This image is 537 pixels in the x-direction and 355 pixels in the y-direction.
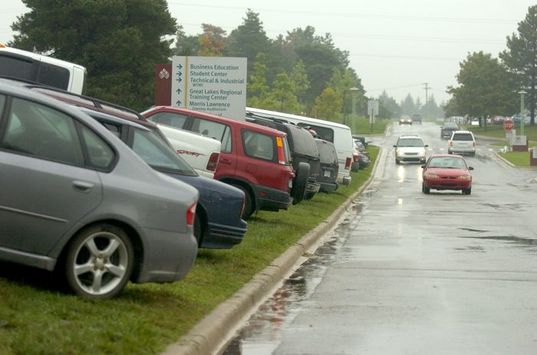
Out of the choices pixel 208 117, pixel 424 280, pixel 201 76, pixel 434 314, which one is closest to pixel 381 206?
pixel 201 76

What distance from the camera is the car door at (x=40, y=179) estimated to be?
8.38 metres

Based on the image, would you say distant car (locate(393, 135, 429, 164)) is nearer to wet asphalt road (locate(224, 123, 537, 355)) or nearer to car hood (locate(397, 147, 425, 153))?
car hood (locate(397, 147, 425, 153))

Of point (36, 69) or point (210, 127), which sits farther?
point (210, 127)

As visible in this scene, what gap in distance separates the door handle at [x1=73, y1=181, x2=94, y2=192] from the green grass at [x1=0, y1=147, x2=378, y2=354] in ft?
2.84

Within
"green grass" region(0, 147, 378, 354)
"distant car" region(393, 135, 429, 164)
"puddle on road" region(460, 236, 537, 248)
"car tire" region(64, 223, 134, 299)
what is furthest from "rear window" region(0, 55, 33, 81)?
"distant car" region(393, 135, 429, 164)

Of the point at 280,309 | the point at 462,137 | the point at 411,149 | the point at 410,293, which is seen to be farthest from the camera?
the point at 462,137

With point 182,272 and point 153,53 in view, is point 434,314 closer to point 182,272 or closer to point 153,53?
point 182,272

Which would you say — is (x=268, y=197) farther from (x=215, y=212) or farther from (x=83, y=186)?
(x=83, y=186)

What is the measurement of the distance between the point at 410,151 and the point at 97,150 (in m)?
54.2

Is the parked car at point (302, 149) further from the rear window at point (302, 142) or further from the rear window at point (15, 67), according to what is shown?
the rear window at point (15, 67)

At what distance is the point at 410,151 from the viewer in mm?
62312

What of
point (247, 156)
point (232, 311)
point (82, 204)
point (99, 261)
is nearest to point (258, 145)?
point (247, 156)

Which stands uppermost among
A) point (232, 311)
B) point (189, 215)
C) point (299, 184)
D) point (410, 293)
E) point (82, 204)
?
point (82, 204)

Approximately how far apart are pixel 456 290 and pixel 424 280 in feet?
3.17
